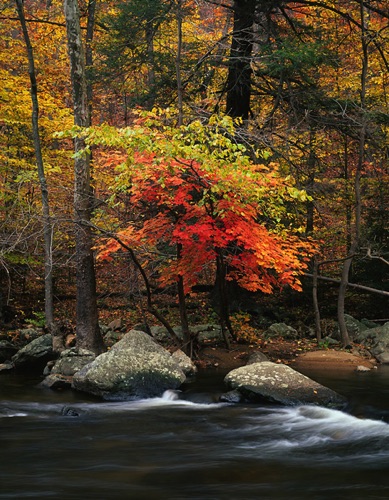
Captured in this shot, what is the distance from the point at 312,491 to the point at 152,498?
1.63 metres

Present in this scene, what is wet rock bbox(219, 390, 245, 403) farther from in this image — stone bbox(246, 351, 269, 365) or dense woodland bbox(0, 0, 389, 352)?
dense woodland bbox(0, 0, 389, 352)

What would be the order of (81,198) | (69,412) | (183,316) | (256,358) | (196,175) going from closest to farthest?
(69,412) → (196,175) → (81,198) → (256,358) → (183,316)

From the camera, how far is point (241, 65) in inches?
572

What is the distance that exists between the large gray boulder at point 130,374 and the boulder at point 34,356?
2.35 m

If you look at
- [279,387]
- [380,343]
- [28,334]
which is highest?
[28,334]

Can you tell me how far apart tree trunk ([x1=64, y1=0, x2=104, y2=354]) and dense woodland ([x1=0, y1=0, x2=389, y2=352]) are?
1.1 inches

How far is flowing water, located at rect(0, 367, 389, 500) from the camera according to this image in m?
5.53

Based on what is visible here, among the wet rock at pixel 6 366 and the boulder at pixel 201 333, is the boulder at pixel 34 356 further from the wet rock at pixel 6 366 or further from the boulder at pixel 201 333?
the boulder at pixel 201 333

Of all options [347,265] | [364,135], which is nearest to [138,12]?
[364,135]

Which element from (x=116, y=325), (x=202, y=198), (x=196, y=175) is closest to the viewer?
(x=196, y=175)

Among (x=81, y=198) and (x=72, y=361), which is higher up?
(x=81, y=198)

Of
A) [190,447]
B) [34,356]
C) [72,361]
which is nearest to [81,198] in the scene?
[72,361]

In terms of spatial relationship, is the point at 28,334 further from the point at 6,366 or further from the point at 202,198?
the point at 202,198

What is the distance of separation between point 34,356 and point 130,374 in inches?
A: 129
